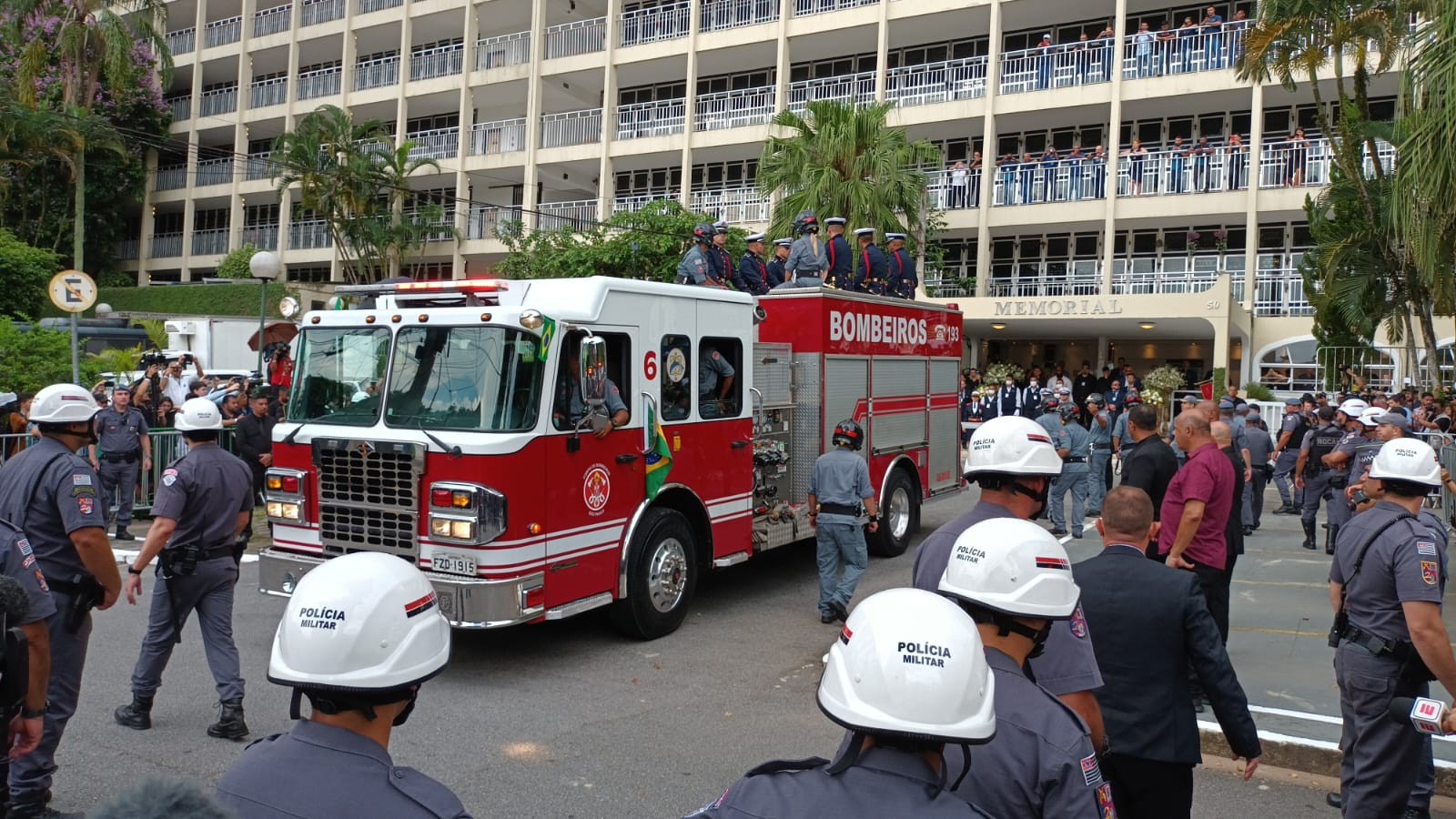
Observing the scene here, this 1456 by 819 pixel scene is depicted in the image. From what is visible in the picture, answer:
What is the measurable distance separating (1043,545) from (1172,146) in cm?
2872

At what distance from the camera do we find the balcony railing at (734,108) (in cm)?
3228

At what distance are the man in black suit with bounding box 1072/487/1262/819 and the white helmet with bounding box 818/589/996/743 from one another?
1823 millimetres

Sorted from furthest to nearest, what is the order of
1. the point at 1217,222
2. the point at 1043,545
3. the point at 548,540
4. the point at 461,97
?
the point at 461,97, the point at 1217,222, the point at 548,540, the point at 1043,545

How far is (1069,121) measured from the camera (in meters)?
29.6

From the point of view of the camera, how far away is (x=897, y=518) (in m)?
12.2

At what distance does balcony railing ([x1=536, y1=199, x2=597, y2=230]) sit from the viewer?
34688 millimetres

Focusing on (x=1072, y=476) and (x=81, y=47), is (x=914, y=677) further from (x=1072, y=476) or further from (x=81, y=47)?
(x=81, y=47)

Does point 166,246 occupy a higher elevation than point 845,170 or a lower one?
higher

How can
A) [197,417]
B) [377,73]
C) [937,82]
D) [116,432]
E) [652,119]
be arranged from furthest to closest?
1. [377,73]
2. [652,119]
3. [937,82]
4. [116,432]
5. [197,417]

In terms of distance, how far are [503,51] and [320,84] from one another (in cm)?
902

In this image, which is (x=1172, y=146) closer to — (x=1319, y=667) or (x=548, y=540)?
(x=1319, y=667)

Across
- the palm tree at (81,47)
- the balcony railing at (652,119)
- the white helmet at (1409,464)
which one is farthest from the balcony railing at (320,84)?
the white helmet at (1409,464)

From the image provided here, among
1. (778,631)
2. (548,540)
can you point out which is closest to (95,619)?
(548,540)

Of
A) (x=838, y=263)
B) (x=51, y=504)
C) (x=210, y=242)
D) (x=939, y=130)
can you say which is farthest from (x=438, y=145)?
(x=51, y=504)
